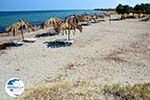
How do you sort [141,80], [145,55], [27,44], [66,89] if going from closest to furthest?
[66,89] → [141,80] → [145,55] → [27,44]

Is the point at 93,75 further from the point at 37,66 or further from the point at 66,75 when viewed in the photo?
the point at 37,66

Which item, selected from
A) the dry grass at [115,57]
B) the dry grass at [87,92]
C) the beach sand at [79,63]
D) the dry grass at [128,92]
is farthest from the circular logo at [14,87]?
the dry grass at [115,57]

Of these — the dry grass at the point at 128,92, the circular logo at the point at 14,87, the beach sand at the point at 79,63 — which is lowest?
the dry grass at the point at 128,92

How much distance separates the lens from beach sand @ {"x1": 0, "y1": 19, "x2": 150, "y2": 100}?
12898 millimetres

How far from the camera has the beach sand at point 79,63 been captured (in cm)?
1290

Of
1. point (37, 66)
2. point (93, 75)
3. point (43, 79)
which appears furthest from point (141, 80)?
point (37, 66)

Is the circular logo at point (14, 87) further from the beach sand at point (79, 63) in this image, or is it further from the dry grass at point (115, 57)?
the dry grass at point (115, 57)

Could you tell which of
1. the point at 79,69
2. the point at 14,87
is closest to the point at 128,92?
the point at 79,69

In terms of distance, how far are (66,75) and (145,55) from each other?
6866 mm

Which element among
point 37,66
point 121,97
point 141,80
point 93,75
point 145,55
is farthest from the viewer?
point 145,55

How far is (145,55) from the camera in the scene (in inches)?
699

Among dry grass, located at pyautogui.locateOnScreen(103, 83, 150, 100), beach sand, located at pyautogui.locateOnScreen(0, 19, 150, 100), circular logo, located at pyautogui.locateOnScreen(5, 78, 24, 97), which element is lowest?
dry grass, located at pyautogui.locateOnScreen(103, 83, 150, 100)

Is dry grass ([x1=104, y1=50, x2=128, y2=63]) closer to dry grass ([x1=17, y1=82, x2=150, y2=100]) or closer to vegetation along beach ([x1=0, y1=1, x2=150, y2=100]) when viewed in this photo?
vegetation along beach ([x1=0, y1=1, x2=150, y2=100])

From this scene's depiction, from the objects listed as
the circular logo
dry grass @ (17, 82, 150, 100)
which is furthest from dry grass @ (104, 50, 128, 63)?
the circular logo
